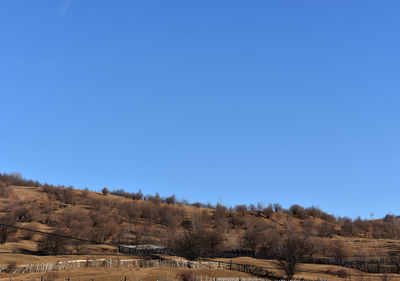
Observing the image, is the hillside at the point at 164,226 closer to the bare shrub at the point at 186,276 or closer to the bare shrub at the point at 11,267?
the bare shrub at the point at 11,267

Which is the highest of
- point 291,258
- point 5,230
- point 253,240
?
point 5,230

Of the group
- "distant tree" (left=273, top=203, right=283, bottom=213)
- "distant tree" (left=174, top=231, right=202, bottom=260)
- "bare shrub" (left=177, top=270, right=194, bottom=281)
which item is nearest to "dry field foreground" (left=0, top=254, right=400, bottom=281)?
"bare shrub" (left=177, top=270, right=194, bottom=281)

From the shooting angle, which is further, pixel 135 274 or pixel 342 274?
pixel 342 274

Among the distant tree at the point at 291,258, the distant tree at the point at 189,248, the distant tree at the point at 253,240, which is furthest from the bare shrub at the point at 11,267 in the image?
the distant tree at the point at 253,240

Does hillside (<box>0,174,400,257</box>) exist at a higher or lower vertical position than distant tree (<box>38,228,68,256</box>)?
higher

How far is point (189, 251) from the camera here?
51531mm

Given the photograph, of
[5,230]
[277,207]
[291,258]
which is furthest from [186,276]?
[277,207]

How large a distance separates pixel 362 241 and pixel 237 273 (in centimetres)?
4348

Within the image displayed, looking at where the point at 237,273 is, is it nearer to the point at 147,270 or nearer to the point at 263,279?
the point at 263,279

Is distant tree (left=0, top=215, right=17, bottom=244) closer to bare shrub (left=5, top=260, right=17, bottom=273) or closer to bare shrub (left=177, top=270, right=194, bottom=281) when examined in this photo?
bare shrub (left=5, top=260, right=17, bottom=273)

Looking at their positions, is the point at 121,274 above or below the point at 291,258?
below

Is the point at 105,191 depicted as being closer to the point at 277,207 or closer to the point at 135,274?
the point at 277,207

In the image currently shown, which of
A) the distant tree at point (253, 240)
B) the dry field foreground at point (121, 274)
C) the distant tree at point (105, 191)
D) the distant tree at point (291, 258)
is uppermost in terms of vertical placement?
the distant tree at point (105, 191)

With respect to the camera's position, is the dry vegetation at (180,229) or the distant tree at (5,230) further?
the distant tree at (5,230)
